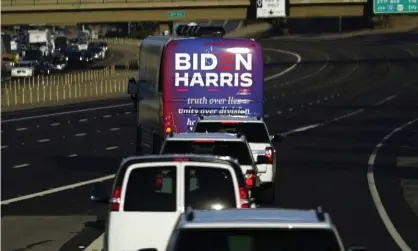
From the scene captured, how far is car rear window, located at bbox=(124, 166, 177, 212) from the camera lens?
12633mm

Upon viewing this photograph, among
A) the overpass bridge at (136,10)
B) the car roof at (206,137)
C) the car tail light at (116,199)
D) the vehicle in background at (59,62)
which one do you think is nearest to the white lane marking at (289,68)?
the overpass bridge at (136,10)

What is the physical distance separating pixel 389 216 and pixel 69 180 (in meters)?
9.00

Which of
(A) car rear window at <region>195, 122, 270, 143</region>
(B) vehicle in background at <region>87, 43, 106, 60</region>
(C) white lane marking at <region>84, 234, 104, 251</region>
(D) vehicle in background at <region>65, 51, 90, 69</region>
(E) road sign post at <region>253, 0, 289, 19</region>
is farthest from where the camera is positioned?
(B) vehicle in background at <region>87, 43, 106, 60</region>

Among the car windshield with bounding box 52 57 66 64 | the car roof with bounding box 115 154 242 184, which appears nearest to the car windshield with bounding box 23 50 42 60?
the car windshield with bounding box 52 57 66 64

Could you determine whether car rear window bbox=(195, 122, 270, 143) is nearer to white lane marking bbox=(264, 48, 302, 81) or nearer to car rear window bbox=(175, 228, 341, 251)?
car rear window bbox=(175, 228, 341, 251)

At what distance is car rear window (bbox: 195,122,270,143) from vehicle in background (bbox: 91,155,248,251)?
34.9 feet

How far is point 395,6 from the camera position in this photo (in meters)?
86.2

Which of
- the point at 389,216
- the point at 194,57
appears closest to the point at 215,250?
the point at 389,216

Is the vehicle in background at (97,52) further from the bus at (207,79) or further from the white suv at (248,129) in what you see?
the white suv at (248,129)

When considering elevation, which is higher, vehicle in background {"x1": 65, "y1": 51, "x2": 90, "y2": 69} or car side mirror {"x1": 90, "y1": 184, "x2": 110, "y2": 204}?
car side mirror {"x1": 90, "y1": 184, "x2": 110, "y2": 204}

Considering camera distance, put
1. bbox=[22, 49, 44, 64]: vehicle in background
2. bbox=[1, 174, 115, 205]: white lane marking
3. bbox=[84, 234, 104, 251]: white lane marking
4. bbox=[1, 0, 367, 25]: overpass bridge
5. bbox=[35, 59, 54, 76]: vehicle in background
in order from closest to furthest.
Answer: bbox=[84, 234, 104, 251]: white lane marking
bbox=[1, 174, 115, 205]: white lane marking
bbox=[1, 0, 367, 25]: overpass bridge
bbox=[35, 59, 54, 76]: vehicle in background
bbox=[22, 49, 44, 64]: vehicle in background

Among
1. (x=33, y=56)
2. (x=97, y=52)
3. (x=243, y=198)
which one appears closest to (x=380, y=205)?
(x=243, y=198)

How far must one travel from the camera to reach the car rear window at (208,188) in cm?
1282

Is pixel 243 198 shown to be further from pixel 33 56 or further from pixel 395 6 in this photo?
pixel 33 56
